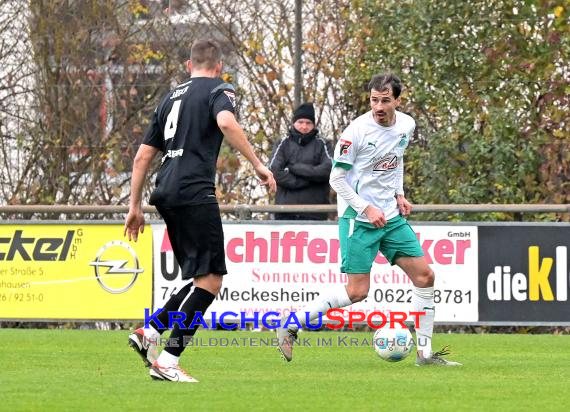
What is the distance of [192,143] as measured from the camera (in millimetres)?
9102

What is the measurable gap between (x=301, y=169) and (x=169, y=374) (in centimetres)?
660

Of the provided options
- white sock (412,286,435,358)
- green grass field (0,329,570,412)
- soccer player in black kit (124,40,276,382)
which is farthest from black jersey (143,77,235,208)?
white sock (412,286,435,358)

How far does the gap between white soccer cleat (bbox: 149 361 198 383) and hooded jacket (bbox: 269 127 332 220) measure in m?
6.48

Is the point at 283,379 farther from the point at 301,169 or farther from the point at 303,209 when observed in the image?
the point at 301,169

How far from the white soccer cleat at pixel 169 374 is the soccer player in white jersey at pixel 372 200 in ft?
5.14

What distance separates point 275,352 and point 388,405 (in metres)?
4.04

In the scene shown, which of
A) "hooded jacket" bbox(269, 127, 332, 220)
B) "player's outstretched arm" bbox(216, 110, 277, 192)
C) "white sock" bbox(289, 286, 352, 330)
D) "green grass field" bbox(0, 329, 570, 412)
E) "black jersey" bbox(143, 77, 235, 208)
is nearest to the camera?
"green grass field" bbox(0, 329, 570, 412)

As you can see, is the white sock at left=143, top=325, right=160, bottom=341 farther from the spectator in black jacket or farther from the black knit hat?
the black knit hat

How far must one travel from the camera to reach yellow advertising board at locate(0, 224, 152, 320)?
14969 millimetres

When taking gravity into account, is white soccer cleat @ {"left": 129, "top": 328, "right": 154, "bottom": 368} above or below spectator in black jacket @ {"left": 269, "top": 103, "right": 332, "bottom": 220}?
below

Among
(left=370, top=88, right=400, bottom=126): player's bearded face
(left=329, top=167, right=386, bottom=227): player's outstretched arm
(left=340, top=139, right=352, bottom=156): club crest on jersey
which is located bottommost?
(left=329, top=167, right=386, bottom=227): player's outstretched arm

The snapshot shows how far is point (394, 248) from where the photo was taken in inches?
415

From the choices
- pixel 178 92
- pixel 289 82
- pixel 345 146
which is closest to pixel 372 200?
pixel 345 146

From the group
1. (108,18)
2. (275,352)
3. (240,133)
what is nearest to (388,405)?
(240,133)
